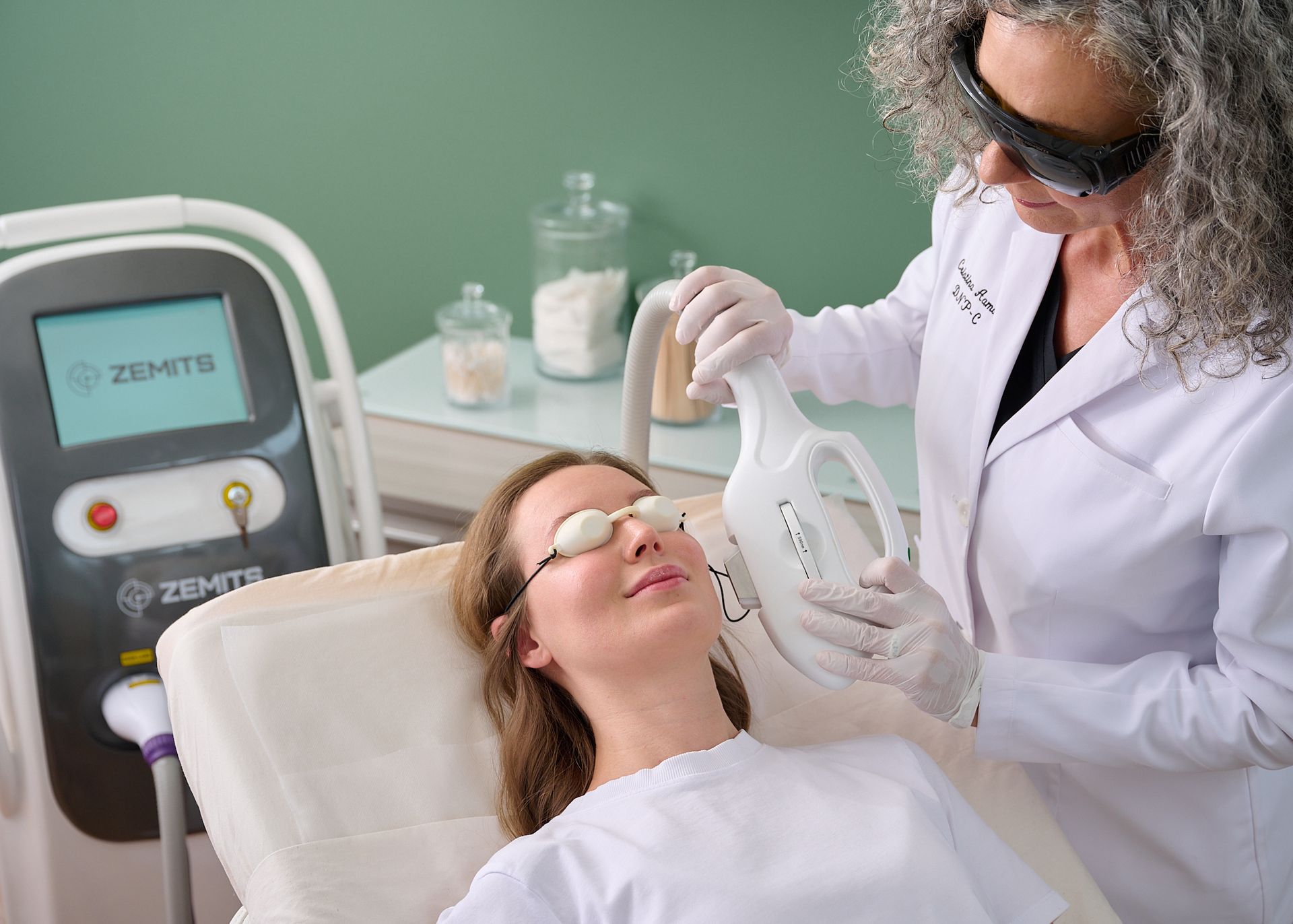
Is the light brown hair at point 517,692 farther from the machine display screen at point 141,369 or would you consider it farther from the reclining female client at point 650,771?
the machine display screen at point 141,369

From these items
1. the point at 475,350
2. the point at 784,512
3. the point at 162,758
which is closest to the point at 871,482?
the point at 784,512

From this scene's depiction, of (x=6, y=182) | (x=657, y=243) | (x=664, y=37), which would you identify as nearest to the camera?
(x=664, y=37)

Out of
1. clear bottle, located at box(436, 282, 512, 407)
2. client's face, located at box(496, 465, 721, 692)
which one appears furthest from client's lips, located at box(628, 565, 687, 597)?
clear bottle, located at box(436, 282, 512, 407)

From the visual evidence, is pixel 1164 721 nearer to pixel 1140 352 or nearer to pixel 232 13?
pixel 1140 352

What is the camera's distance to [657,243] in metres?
2.51

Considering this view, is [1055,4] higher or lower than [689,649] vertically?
higher

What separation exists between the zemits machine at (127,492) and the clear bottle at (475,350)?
0.68m

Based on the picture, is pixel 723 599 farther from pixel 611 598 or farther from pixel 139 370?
pixel 139 370

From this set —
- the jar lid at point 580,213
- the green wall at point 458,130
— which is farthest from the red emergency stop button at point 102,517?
the green wall at point 458,130

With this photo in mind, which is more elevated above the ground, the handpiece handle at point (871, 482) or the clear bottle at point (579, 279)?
the handpiece handle at point (871, 482)

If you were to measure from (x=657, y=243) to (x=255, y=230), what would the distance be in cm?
107

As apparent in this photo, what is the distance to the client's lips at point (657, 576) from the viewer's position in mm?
1259

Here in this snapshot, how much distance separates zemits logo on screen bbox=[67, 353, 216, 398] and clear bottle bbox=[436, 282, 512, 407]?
77cm

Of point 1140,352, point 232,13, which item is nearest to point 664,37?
point 232,13
